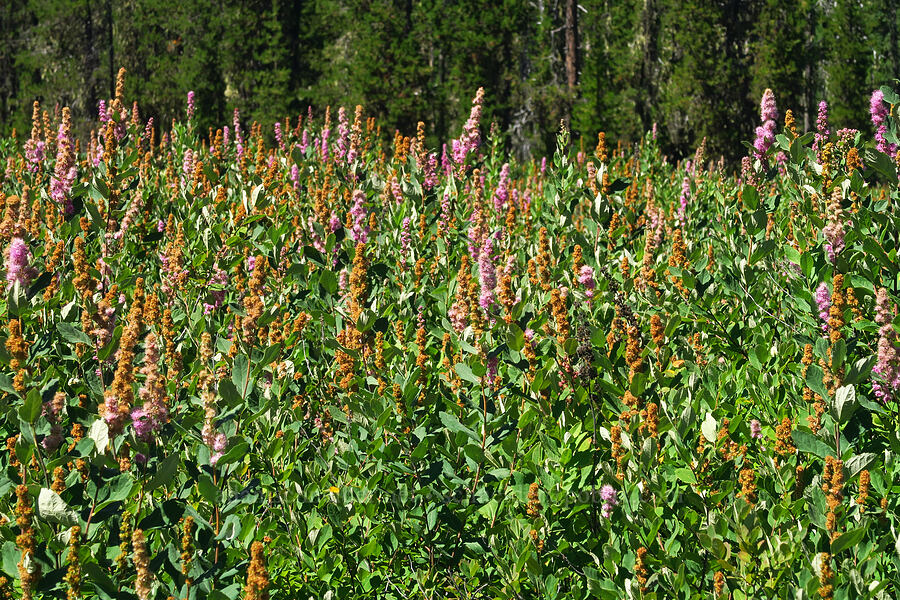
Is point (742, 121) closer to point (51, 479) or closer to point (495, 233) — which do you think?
point (495, 233)

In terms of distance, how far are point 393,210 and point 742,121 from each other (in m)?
15.0

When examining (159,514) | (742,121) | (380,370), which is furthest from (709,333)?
(742,121)

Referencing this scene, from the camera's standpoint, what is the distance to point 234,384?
2.68 meters

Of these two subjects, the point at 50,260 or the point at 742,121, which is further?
the point at 742,121

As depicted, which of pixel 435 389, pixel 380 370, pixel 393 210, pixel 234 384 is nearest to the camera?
pixel 234 384

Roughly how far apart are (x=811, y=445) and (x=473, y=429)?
105 cm

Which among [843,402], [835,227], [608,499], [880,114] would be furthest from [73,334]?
[880,114]

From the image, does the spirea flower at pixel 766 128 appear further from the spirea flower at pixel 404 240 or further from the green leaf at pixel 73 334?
the green leaf at pixel 73 334

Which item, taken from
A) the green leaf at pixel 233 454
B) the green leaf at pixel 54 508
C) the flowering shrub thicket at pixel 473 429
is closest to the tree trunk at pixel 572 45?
the flowering shrub thicket at pixel 473 429

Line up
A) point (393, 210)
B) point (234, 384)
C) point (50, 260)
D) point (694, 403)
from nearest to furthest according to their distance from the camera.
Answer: point (234, 384) → point (694, 403) → point (50, 260) → point (393, 210)

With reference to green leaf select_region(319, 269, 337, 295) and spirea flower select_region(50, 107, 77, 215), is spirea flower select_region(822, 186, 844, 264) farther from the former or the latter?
spirea flower select_region(50, 107, 77, 215)

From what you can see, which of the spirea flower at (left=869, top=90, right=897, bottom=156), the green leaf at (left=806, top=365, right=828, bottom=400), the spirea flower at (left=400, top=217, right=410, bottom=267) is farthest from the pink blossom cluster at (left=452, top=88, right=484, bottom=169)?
the green leaf at (left=806, top=365, right=828, bottom=400)

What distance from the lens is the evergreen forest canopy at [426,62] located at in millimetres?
18422

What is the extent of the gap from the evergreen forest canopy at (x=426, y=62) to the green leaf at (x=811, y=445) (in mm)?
15809
